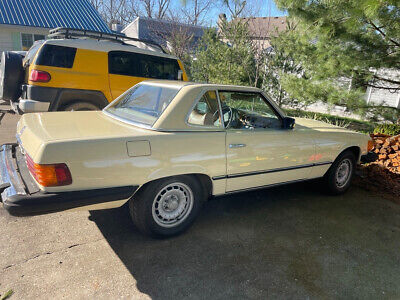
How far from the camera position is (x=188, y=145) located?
9.56 ft

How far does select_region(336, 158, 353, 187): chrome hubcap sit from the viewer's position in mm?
4514

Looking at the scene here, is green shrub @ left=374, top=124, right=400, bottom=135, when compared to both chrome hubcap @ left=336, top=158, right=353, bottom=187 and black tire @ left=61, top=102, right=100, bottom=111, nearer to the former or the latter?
chrome hubcap @ left=336, top=158, right=353, bottom=187

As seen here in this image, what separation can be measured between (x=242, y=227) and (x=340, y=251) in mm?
1058

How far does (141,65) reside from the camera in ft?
22.5

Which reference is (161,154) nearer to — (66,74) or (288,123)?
(288,123)

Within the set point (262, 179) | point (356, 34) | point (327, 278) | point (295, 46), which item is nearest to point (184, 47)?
point (295, 46)

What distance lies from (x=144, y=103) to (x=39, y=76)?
321 cm

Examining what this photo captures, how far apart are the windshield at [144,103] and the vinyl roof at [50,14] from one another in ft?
43.9

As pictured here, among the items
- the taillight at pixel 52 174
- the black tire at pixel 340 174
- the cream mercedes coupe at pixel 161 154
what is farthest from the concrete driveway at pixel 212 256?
the taillight at pixel 52 174

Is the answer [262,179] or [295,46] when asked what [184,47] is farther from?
[262,179]

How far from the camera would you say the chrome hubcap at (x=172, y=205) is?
2969 mm

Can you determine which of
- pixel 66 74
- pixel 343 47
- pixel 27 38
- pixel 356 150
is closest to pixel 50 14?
pixel 27 38

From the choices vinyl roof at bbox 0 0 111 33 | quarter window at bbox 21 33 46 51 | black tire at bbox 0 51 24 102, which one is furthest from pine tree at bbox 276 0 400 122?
quarter window at bbox 21 33 46 51

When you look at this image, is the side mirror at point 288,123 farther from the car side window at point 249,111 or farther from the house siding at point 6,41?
the house siding at point 6,41
